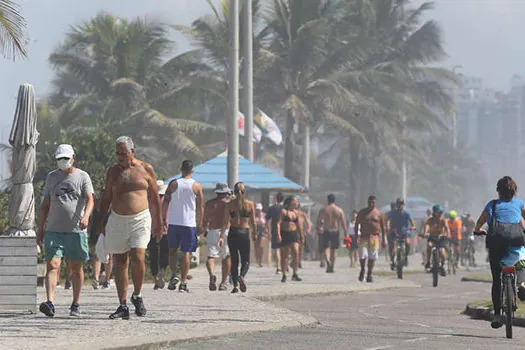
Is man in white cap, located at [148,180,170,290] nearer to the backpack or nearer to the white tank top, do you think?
the white tank top

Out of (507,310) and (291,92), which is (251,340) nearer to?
(507,310)

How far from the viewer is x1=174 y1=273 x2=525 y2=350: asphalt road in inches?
496

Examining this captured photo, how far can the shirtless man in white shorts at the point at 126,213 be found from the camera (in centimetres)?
1384

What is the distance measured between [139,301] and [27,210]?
3.02m

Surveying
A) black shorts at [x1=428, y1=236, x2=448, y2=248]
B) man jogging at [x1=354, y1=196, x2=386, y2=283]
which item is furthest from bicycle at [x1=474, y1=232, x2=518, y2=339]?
black shorts at [x1=428, y1=236, x2=448, y2=248]

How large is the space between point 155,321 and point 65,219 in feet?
4.61

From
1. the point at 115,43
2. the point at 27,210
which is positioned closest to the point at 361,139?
the point at 115,43

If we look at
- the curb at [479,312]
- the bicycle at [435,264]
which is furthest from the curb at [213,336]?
the bicycle at [435,264]

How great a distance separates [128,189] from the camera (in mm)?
13883

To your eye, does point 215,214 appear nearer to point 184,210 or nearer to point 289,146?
point 184,210

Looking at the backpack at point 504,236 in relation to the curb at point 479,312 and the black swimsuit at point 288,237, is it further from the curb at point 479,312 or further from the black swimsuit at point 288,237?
the black swimsuit at point 288,237

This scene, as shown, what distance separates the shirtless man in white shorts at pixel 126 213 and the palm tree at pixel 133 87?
1441 inches

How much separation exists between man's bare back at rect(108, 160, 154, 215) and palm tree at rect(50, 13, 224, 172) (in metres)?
36.6

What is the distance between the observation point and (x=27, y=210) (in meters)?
16.7
